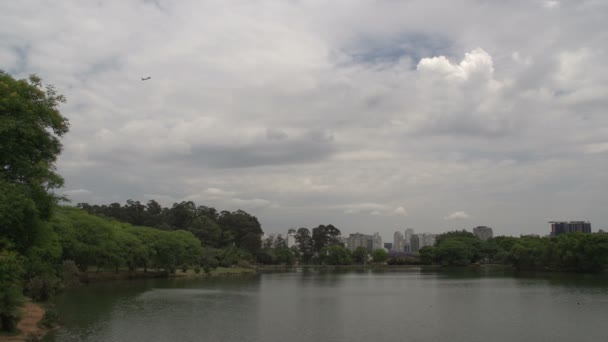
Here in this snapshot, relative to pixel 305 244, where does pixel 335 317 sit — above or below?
below

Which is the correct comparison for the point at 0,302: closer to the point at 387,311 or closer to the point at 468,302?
the point at 387,311

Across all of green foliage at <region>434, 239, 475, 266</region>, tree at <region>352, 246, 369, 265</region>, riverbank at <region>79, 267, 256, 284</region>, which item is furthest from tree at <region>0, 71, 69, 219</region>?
tree at <region>352, 246, 369, 265</region>

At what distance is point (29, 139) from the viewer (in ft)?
70.7

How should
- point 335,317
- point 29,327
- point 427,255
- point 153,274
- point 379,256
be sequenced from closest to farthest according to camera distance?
point 29,327, point 335,317, point 153,274, point 427,255, point 379,256

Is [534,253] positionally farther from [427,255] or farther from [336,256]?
[336,256]

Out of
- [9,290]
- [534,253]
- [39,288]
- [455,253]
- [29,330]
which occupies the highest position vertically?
[534,253]

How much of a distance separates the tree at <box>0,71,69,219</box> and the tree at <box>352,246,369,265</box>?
12470 centimetres

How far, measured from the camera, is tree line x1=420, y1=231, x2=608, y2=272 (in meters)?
78.4

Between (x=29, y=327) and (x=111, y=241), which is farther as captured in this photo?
(x=111, y=241)

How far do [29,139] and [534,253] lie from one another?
303 ft

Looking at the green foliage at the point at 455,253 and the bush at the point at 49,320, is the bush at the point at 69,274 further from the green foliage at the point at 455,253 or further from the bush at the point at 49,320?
the green foliage at the point at 455,253

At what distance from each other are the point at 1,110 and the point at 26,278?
2026 cm

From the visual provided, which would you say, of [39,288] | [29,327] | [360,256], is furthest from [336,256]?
[29,327]

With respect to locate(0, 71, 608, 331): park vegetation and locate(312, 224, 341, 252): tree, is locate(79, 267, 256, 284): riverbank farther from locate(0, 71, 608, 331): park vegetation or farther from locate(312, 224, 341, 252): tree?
locate(312, 224, 341, 252): tree
